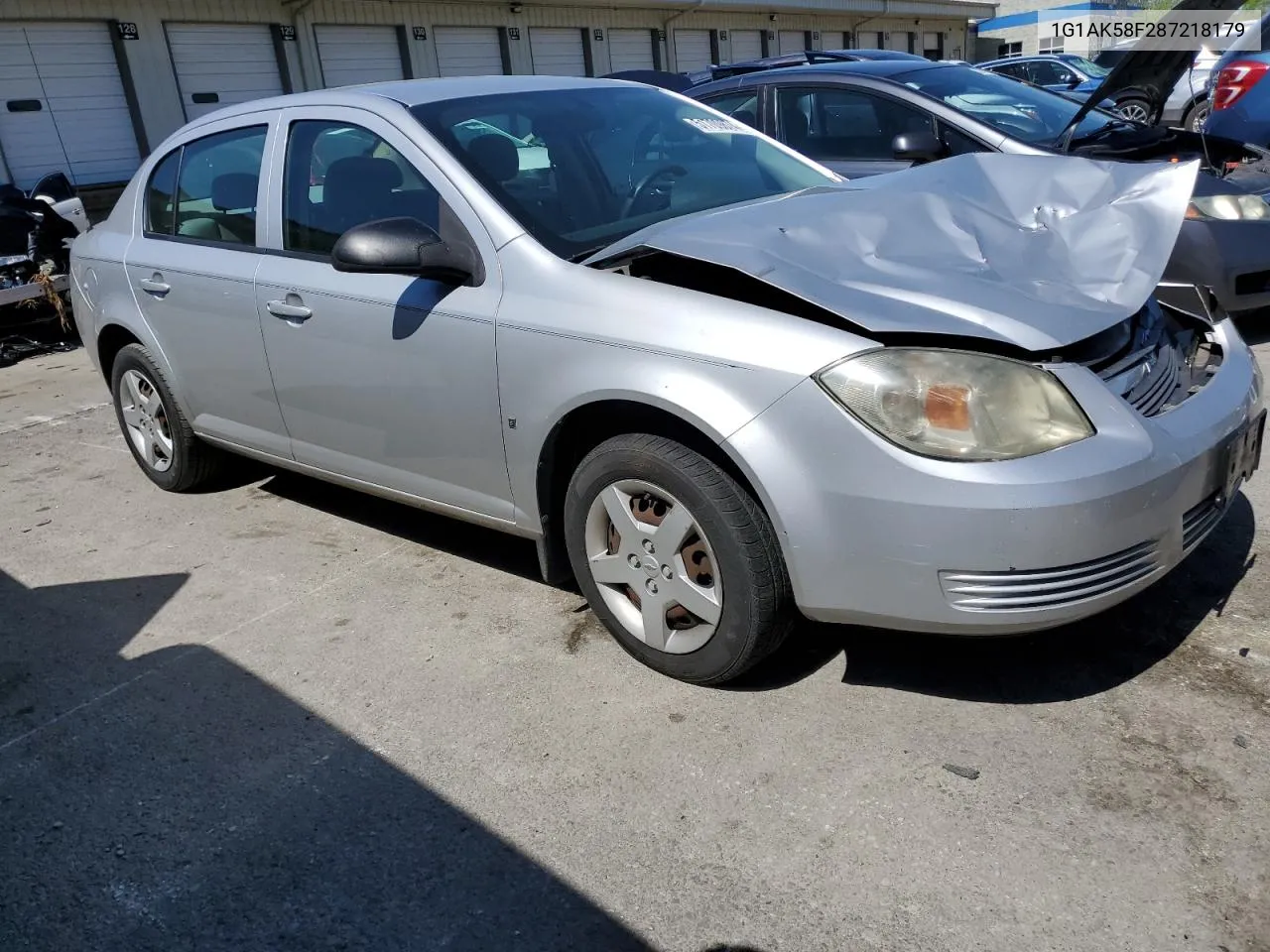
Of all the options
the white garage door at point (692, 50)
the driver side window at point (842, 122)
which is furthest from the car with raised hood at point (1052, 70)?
the driver side window at point (842, 122)

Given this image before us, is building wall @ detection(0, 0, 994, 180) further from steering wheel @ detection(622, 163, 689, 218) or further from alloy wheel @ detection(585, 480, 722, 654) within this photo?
alloy wheel @ detection(585, 480, 722, 654)

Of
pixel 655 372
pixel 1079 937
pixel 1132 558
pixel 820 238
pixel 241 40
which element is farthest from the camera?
pixel 241 40

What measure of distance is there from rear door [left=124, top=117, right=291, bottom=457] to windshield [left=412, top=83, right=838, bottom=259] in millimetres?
989

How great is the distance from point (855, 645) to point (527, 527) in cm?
105

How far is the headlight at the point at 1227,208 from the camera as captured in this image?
578 centimetres

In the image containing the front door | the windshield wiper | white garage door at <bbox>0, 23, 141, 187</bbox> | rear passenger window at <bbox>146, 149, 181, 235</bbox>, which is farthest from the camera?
white garage door at <bbox>0, 23, 141, 187</bbox>

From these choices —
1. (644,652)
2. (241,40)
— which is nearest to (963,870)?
(644,652)

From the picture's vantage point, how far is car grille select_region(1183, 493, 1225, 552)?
2770 mm

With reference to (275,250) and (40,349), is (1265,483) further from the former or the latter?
(40,349)

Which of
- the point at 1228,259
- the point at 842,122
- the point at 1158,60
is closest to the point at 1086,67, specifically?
the point at 1158,60

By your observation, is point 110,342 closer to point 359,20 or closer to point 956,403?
point 956,403

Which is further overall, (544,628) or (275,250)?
(275,250)

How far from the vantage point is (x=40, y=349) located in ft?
30.9

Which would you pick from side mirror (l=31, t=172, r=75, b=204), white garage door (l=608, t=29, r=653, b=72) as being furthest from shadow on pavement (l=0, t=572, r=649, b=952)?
white garage door (l=608, t=29, r=653, b=72)
